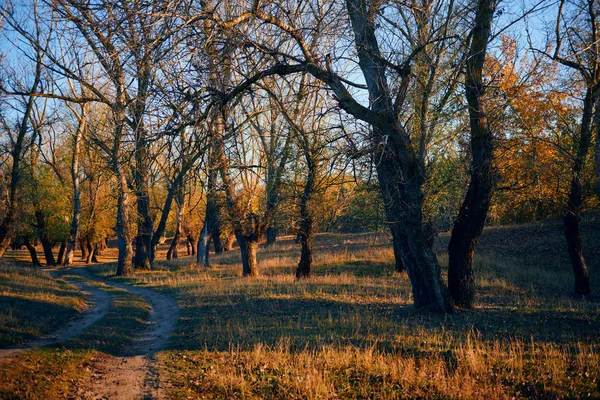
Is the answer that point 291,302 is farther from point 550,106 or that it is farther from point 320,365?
point 550,106

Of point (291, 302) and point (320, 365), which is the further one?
point (291, 302)

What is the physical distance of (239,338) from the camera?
8.22 m

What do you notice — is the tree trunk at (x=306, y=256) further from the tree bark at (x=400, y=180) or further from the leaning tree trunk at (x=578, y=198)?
the leaning tree trunk at (x=578, y=198)

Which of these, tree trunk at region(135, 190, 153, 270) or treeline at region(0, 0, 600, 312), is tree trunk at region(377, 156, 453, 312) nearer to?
treeline at region(0, 0, 600, 312)

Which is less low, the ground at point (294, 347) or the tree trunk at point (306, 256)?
the tree trunk at point (306, 256)

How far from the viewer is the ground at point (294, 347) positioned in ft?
18.7

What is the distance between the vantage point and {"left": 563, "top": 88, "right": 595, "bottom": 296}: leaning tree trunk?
1306 centimetres

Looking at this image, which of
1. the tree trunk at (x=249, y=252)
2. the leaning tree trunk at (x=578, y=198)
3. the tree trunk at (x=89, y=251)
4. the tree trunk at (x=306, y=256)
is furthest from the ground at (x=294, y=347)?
the tree trunk at (x=89, y=251)

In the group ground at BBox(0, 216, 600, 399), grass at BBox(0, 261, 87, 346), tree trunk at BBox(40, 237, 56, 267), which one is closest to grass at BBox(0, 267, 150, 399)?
ground at BBox(0, 216, 600, 399)

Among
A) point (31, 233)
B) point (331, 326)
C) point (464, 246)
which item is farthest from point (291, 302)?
point (31, 233)

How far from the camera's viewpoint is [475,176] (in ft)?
32.1

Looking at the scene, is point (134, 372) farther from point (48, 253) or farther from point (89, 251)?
point (89, 251)

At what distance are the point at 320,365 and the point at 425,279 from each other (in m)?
4.19

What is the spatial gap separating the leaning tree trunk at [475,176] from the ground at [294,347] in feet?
2.44
